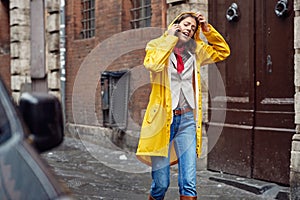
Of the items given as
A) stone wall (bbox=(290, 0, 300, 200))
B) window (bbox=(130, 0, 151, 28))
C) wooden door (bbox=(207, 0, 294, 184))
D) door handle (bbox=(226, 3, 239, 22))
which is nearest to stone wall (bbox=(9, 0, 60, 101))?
window (bbox=(130, 0, 151, 28))

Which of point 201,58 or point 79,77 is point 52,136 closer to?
→ point 201,58

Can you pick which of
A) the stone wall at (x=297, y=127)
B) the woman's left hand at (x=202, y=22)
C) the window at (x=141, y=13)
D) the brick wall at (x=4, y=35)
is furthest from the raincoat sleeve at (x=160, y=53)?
the brick wall at (x=4, y=35)

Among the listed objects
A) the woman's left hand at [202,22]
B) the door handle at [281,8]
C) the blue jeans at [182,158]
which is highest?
the door handle at [281,8]

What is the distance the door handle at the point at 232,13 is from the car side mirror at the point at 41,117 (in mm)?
5259

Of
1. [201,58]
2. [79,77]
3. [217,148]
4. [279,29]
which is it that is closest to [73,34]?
[79,77]

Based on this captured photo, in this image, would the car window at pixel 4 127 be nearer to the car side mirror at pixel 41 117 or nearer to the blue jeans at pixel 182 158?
the car side mirror at pixel 41 117

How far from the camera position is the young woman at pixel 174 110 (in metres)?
4.95

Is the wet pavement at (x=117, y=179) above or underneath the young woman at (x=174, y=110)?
underneath

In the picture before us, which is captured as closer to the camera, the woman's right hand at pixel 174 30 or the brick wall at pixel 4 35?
A: the woman's right hand at pixel 174 30

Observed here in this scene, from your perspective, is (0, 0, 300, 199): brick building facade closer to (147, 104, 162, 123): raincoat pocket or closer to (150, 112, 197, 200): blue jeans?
(150, 112, 197, 200): blue jeans

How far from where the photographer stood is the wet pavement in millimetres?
6895

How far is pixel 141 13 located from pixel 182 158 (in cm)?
575

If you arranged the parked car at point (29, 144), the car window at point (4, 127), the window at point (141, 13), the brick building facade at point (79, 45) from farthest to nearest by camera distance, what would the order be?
the window at point (141, 13), the brick building facade at point (79, 45), the car window at point (4, 127), the parked car at point (29, 144)

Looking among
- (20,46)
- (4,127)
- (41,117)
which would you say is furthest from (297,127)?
(20,46)
